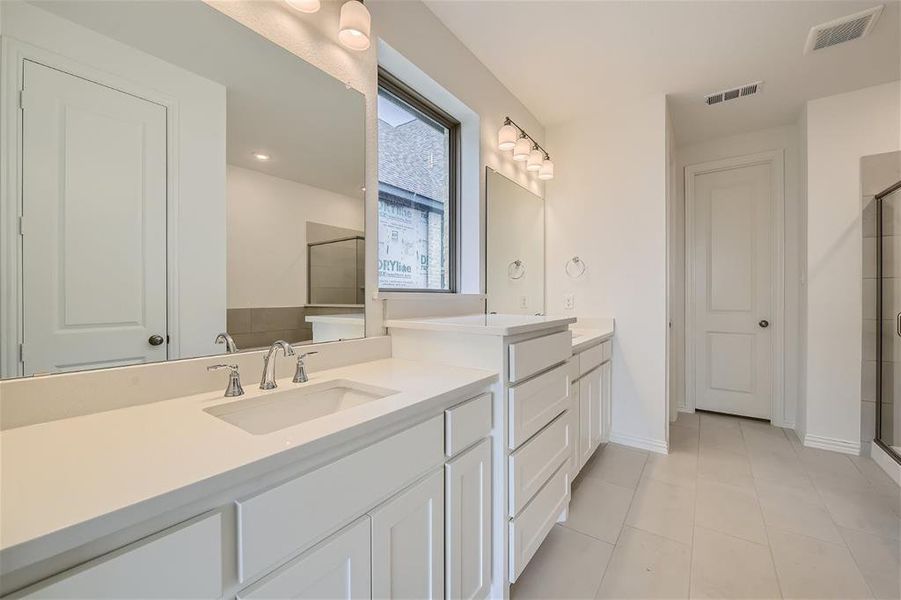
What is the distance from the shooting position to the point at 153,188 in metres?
0.94

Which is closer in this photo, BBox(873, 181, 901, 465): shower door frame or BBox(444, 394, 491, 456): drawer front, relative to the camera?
BBox(444, 394, 491, 456): drawer front

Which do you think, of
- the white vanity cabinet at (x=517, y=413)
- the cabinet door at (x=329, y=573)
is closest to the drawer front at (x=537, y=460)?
the white vanity cabinet at (x=517, y=413)

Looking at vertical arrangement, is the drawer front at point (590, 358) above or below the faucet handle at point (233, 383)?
below

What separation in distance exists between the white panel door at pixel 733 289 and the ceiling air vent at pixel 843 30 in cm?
131

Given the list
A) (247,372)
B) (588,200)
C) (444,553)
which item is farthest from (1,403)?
(588,200)

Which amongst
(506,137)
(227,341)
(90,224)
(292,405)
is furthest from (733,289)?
(90,224)

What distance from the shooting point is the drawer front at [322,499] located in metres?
0.61

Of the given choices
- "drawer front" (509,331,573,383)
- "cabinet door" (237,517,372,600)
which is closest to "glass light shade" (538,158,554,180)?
"drawer front" (509,331,573,383)

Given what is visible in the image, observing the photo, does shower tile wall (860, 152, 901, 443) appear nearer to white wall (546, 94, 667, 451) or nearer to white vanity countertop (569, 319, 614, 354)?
white wall (546, 94, 667, 451)

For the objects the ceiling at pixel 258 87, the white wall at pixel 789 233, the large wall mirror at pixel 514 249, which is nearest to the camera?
the ceiling at pixel 258 87

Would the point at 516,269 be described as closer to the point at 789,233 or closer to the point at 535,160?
the point at 535,160

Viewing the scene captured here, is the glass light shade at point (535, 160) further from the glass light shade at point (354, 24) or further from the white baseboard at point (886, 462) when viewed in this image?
the white baseboard at point (886, 462)

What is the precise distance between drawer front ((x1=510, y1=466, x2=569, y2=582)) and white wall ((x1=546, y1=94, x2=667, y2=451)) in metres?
1.20

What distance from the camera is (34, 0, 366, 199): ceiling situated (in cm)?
93
